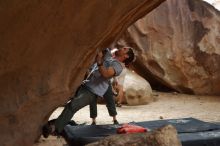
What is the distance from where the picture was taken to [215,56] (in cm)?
1076

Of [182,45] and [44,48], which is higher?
[182,45]

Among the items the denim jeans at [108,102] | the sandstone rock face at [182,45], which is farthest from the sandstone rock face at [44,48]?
the sandstone rock face at [182,45]

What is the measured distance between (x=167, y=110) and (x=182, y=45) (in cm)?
259

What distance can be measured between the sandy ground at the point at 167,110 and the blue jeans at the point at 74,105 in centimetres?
154

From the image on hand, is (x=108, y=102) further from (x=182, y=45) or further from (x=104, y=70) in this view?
(x=182, y=45)

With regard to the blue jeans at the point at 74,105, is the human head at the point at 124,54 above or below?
above

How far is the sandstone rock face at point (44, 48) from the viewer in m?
3.79

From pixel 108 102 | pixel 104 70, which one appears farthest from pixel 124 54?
pixel 108 102

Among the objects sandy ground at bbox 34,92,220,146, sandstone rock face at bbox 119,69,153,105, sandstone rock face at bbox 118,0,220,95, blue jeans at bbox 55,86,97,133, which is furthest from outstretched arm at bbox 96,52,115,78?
sandstone rock face at bbox 118,0,220,95

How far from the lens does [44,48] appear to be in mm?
4164

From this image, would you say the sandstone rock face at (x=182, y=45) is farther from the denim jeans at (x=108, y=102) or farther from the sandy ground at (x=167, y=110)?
the denim jeans at (x=108, y=102)

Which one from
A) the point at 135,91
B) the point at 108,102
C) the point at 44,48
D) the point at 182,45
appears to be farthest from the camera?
the point at 182,45

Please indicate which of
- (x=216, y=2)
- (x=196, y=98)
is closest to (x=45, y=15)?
(x=196, y=98)

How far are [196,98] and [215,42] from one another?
1.59 metres
